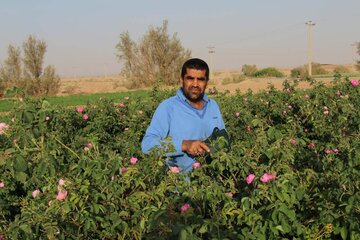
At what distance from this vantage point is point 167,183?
2.04 m

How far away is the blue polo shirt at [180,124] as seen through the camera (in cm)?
260

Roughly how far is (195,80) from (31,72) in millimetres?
29286

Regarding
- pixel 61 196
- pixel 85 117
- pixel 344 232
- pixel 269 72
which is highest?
pixel 61 196

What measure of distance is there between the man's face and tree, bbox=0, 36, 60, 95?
28.3 meters

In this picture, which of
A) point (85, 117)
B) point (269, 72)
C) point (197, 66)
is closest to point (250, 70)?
point (269, 72)

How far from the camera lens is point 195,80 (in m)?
2.78

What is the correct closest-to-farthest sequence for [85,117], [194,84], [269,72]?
1. [194,84]
2. [85,117]
3. [269,72]

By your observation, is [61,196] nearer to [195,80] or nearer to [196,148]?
[196,148]

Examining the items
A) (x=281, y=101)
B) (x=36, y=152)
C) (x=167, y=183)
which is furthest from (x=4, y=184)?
(x=281, y=101)

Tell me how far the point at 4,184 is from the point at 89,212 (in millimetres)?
2056

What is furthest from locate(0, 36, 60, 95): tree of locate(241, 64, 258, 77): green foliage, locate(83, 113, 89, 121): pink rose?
locate(241, 64, 258, 77): green foliage

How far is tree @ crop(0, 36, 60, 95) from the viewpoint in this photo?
2962cm

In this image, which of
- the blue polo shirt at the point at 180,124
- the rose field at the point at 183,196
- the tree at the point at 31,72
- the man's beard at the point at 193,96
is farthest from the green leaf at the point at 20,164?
the tree at the point at 31,72

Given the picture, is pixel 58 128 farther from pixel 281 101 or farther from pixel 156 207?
pixel 156 207
